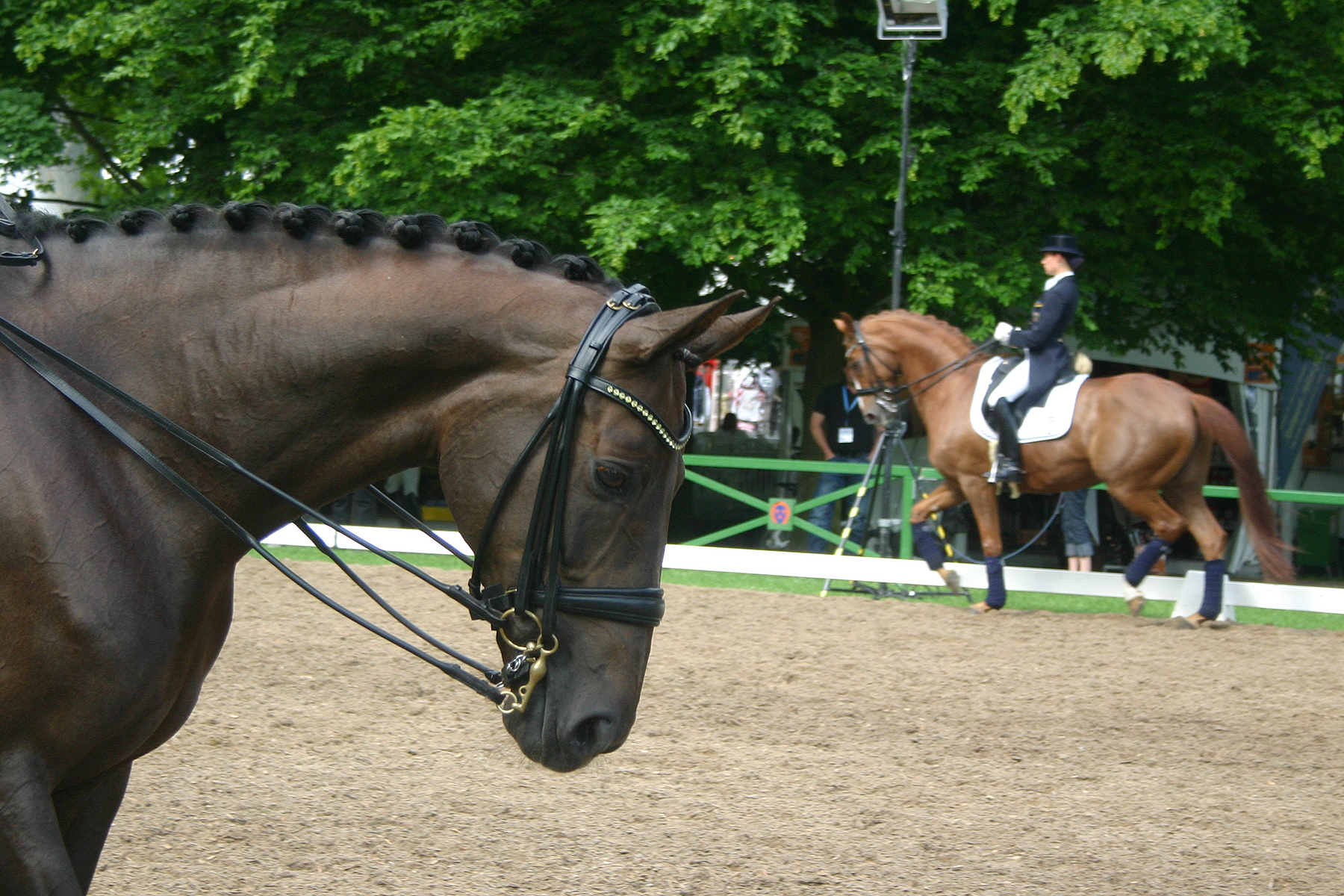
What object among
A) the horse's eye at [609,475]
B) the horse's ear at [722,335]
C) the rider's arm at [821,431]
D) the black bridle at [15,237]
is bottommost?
the rider's arm at [821,431]

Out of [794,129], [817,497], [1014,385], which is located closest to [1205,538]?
[1014,385]

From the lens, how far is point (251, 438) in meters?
2.49

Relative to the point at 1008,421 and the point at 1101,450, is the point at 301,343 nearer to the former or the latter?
the point at 1008,421

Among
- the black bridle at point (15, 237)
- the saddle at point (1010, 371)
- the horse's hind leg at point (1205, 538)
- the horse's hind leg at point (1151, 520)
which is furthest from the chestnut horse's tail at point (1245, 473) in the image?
the black bridle at point (15, 237)

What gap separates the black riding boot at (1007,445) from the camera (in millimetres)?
9930

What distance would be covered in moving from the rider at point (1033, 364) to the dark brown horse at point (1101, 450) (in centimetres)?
19

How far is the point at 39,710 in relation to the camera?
7.28ft

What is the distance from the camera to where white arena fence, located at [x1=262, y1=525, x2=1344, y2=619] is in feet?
33.7

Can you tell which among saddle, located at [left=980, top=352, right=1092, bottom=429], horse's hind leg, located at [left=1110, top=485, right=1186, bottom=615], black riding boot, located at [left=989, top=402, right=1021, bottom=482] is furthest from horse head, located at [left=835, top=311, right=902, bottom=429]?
horse's hind leg, located at [left=1110, top=485, right=1186, bottom=615]

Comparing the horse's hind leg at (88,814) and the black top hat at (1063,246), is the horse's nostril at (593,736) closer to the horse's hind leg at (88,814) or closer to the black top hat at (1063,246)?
the horse's hind leg at (88,814)

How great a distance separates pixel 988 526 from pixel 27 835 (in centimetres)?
891

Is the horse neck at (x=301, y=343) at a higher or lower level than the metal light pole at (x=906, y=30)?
lower

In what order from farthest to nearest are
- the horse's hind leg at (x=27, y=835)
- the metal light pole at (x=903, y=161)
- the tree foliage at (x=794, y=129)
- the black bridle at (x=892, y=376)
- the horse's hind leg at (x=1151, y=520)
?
the tree foliage at (x=794, y=129), the black bridle at (x=892, y=376), the metal light pole at (x=903, y=161), the horse's hind leg at (x=1151, y=520), the horse's hind leg at (x=27, y=835)

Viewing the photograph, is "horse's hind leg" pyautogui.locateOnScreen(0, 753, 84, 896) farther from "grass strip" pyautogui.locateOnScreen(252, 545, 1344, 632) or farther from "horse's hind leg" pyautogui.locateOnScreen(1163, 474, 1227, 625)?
"horse's hind leg" pyautogui.locateOnScreen(1163, 474, 1227, 625)
